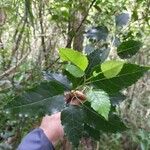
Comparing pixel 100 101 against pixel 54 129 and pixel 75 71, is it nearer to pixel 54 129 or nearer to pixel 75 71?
pixel 75 71

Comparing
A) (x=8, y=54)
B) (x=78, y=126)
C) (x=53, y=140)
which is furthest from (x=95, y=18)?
(x=78, y=126)

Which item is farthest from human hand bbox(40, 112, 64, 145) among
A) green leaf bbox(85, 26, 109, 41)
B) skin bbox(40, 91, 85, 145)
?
green leaf bbox(85, 26, 109, 41)

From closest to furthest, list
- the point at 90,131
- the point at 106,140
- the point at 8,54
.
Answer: the point at 90,131
the point at 8,54
the point at 106,140

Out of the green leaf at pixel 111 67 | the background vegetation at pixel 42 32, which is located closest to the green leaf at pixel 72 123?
the green leaf at pixel 111 67

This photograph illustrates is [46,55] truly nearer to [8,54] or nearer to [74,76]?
[8,54]

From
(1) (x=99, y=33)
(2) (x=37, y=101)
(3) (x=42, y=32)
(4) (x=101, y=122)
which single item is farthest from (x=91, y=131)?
(3) (x=42, y=32)
